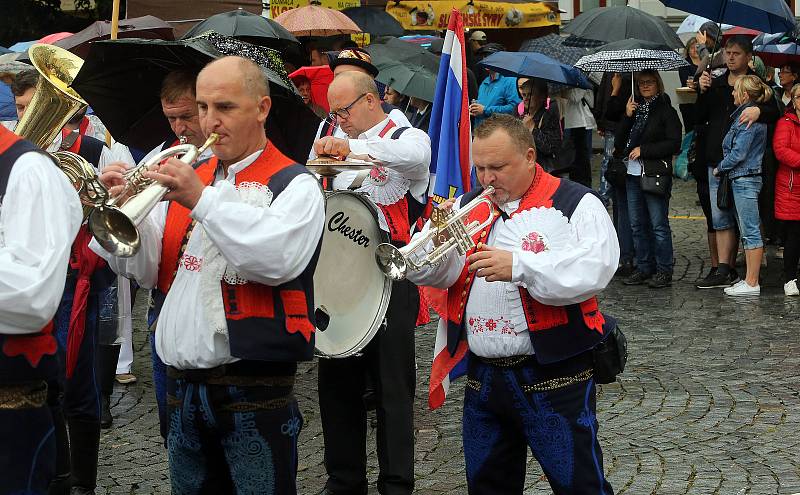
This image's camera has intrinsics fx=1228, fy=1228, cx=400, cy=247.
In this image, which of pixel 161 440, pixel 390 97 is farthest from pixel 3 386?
pixel 390 97

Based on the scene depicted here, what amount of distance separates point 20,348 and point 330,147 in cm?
221

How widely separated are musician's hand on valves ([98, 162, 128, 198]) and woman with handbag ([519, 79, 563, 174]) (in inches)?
307

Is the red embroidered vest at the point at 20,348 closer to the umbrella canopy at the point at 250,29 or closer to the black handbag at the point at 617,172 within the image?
the umbrella canopy at the point at 250,29

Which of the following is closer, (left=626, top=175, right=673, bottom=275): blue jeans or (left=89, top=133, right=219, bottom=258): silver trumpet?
(left=89, top=133, right=219, bottom=258): silver trumpet

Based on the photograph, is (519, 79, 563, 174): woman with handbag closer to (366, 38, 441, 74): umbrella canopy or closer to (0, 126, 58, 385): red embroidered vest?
(366, 38, 441, 74): umbrella canopy

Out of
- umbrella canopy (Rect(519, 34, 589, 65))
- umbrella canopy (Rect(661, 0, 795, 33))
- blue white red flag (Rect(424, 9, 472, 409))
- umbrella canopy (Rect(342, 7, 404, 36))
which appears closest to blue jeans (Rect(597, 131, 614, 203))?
umbrella canopy (Rect(519, 34, 589, 65))

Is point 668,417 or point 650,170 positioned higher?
point 650,170

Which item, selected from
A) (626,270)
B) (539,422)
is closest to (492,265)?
(539,422)

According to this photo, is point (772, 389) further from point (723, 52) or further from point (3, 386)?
point (3, 386)

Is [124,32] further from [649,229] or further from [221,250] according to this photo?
[221,250]

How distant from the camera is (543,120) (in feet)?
38.1

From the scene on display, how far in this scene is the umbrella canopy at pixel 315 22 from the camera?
1298 centimetres

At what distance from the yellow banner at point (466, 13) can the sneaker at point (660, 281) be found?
734cm

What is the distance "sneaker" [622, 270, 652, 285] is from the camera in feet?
38.0
